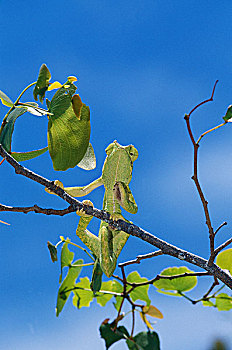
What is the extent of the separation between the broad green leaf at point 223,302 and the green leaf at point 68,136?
1.33ft

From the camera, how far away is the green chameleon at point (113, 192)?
484mm

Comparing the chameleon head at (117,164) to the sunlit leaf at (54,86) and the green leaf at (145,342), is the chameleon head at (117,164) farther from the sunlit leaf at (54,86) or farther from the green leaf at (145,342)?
the green leaf at (145,342)

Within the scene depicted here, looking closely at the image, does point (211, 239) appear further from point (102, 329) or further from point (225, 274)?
point (102, 329)

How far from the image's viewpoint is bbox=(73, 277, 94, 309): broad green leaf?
746 millimetres

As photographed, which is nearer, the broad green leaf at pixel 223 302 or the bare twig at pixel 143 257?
the bare twig at pixel 143 257

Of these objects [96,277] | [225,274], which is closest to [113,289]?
[96,277]

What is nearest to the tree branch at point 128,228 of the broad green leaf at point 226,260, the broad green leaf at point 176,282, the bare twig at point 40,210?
the bare twig at point 40,210

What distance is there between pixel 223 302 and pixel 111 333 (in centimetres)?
21

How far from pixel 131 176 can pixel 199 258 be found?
0.12 m

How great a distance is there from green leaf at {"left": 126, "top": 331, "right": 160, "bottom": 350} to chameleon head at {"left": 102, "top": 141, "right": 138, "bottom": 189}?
0.97 feet

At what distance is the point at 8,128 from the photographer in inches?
17.2

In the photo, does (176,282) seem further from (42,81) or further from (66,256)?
(42,81)

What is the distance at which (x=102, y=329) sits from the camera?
66cm

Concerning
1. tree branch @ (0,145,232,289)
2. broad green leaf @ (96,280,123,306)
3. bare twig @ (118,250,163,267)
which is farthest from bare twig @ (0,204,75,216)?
broad green leaf @ (96,280,123,306)
